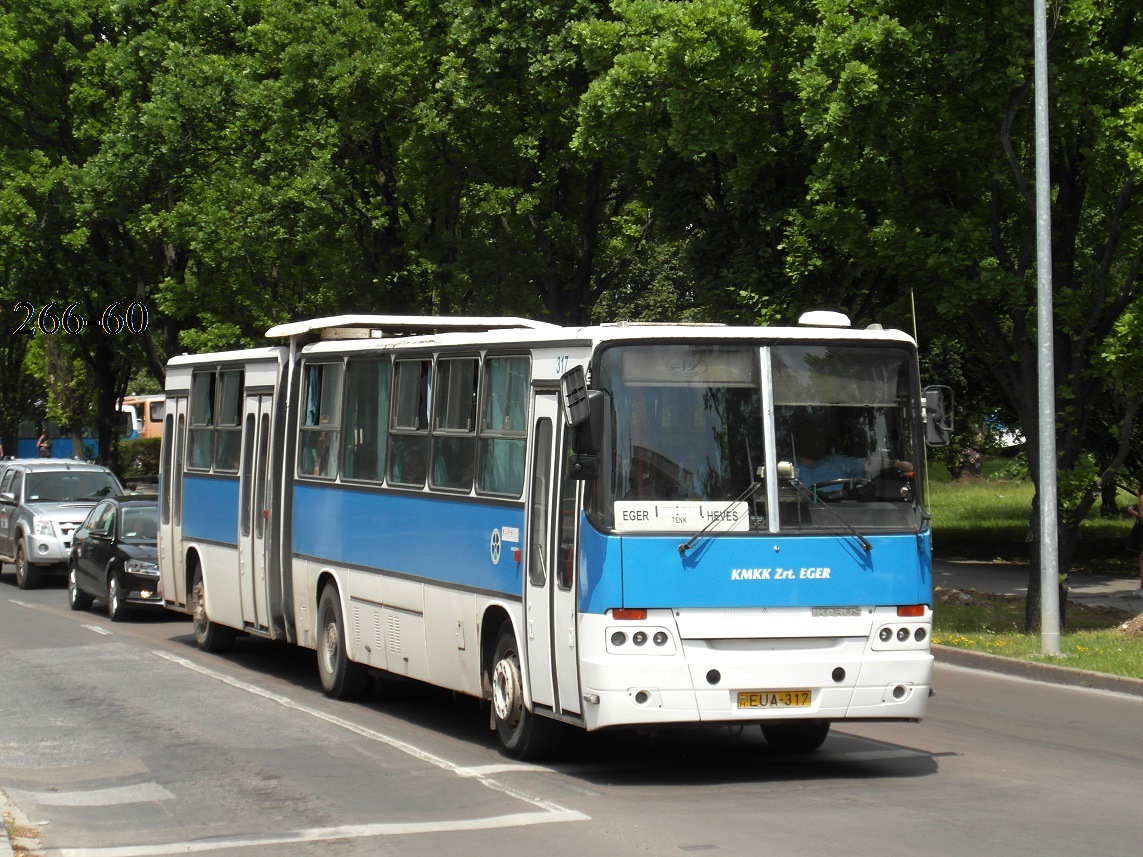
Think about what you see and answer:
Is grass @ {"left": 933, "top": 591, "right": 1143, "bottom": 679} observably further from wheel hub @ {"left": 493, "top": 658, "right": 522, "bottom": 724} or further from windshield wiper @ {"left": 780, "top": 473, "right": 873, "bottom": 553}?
wheel hub @ {"left": 493, "top": 658, "right": 522, "bottom": 724}

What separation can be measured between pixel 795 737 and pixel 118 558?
13512 mm

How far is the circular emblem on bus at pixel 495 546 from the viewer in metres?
11.9

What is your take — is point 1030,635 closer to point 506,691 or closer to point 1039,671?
point 1039,671

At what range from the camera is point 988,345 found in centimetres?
2577

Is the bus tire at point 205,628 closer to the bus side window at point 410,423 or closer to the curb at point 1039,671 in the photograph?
the bus side window at point 410,423

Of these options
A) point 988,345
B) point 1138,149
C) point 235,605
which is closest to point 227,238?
→ point 988,345

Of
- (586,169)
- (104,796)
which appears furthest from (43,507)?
(104,796)

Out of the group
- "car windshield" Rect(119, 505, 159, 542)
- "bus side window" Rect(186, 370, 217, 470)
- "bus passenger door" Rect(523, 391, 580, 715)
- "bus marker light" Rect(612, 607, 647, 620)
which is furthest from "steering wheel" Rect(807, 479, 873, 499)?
"car windshield" Rect(119, 505, 159, 542)

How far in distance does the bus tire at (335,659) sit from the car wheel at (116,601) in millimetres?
8301

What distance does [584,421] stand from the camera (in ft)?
33.9

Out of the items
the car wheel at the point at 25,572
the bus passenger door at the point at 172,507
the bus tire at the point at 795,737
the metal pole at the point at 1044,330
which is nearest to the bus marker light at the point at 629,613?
the bus tire at the point at 795,737

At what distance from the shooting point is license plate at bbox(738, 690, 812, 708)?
10.4 m

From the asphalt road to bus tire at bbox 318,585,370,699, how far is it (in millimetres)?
234

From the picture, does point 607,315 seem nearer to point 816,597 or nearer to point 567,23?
point 567,23
